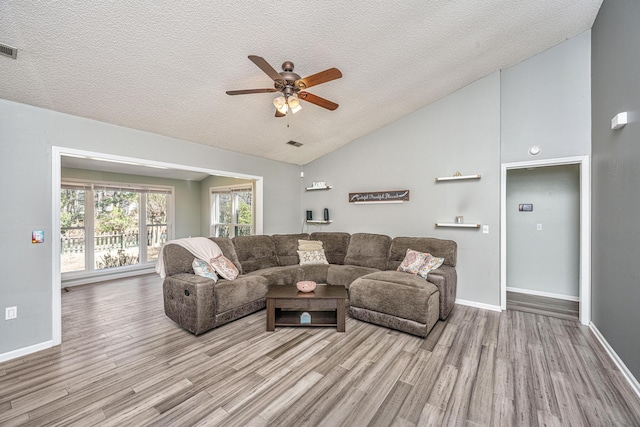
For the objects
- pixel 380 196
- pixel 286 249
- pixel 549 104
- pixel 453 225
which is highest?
pixel 549 104

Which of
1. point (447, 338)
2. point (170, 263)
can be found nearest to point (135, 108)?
point (170, 263)

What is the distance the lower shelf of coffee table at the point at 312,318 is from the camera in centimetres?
329

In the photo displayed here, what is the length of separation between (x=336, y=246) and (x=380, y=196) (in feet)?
4.02

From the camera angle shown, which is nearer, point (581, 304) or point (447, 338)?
→ point (447, 338)

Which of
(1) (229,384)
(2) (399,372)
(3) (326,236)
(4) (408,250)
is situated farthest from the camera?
(3) (326,236)

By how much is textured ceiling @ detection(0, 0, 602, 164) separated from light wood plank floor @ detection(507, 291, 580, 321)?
3432 mm

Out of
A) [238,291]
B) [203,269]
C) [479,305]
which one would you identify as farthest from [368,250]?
[203,269]

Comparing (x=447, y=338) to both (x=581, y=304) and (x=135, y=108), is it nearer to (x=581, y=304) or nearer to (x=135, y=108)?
(x=581, y=304)

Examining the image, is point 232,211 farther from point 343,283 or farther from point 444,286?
point 444,286

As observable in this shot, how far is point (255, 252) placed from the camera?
14.9 ft

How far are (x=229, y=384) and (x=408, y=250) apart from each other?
9.65 ft

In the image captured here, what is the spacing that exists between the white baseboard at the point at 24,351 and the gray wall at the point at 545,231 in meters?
6.50

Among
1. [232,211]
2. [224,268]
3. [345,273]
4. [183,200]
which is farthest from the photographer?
[183,200]

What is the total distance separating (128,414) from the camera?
1.89m
